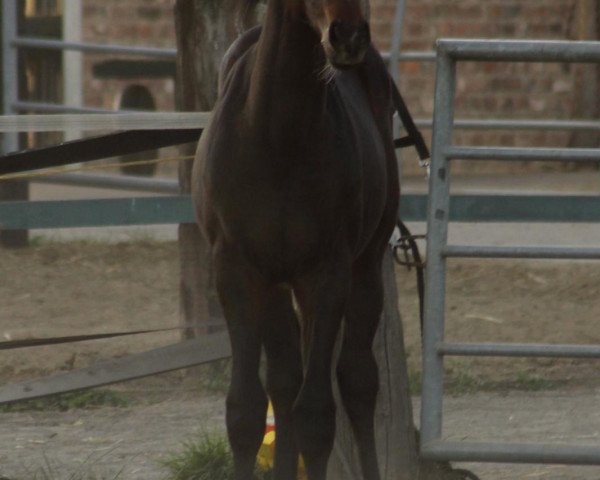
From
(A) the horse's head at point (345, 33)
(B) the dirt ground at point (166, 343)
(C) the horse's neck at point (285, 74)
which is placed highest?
(A) the horse's head at point (345, 33)

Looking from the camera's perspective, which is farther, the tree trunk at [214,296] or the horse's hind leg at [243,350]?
the tree trunk at [214,296]

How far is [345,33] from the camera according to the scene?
3.48 meters

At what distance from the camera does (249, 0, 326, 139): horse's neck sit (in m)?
3.87

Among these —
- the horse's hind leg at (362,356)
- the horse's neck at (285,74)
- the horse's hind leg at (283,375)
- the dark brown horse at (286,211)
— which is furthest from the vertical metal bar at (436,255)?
the horse's neck at (285,74)

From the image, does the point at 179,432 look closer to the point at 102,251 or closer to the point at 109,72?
the point at 102,251

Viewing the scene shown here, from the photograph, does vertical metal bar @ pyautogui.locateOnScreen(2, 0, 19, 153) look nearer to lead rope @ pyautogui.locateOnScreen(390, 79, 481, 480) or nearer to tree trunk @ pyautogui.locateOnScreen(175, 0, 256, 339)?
tree trunk @ pyautogui.locateOnScreen(175, 0, 256, 339)

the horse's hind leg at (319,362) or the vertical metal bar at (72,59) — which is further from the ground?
the horse's hind leg at (319,362)

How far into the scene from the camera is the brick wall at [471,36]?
1311 cm

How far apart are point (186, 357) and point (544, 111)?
8.45 metres

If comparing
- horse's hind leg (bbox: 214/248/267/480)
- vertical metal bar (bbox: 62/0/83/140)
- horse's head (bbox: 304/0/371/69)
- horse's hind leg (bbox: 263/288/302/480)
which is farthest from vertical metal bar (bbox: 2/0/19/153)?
horse's head (bbox: 304/0/371/69)

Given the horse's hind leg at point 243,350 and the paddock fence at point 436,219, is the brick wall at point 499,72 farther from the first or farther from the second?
the horse's hind leg at point 243,350

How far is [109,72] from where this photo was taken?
13.0 metres

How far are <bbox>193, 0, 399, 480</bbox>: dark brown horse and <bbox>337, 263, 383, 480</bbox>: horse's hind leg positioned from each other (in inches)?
9.0

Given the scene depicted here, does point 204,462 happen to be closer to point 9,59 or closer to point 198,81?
point 198,81
